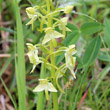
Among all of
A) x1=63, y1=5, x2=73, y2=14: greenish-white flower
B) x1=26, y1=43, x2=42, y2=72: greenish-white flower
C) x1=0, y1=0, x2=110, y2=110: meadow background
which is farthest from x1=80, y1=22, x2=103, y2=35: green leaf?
x1=26, y1=43, x2=42, y2=72: greenish-white flower

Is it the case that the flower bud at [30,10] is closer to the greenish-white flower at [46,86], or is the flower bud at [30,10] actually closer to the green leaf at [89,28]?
the greenish-white flower at [46,86]

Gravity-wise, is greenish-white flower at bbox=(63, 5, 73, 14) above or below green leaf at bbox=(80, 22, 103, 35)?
above

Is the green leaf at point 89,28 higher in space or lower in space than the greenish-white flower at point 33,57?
higher

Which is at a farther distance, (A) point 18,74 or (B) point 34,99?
(B) point 34,99

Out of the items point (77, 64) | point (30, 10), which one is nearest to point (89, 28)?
point (77, 64)

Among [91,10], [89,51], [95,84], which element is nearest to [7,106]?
[95,84]

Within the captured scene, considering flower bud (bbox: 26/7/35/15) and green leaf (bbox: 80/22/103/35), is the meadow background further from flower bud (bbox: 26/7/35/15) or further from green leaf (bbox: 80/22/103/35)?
flower bud (bbox: 26/7/35/15)

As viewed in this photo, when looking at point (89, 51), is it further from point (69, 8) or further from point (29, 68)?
point (29, 68)

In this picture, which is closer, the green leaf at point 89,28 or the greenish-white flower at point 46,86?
the greenish-white flower at point 46,86

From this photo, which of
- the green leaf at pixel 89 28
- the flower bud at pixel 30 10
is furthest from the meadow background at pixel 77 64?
the flower bud at pixel 30 10
